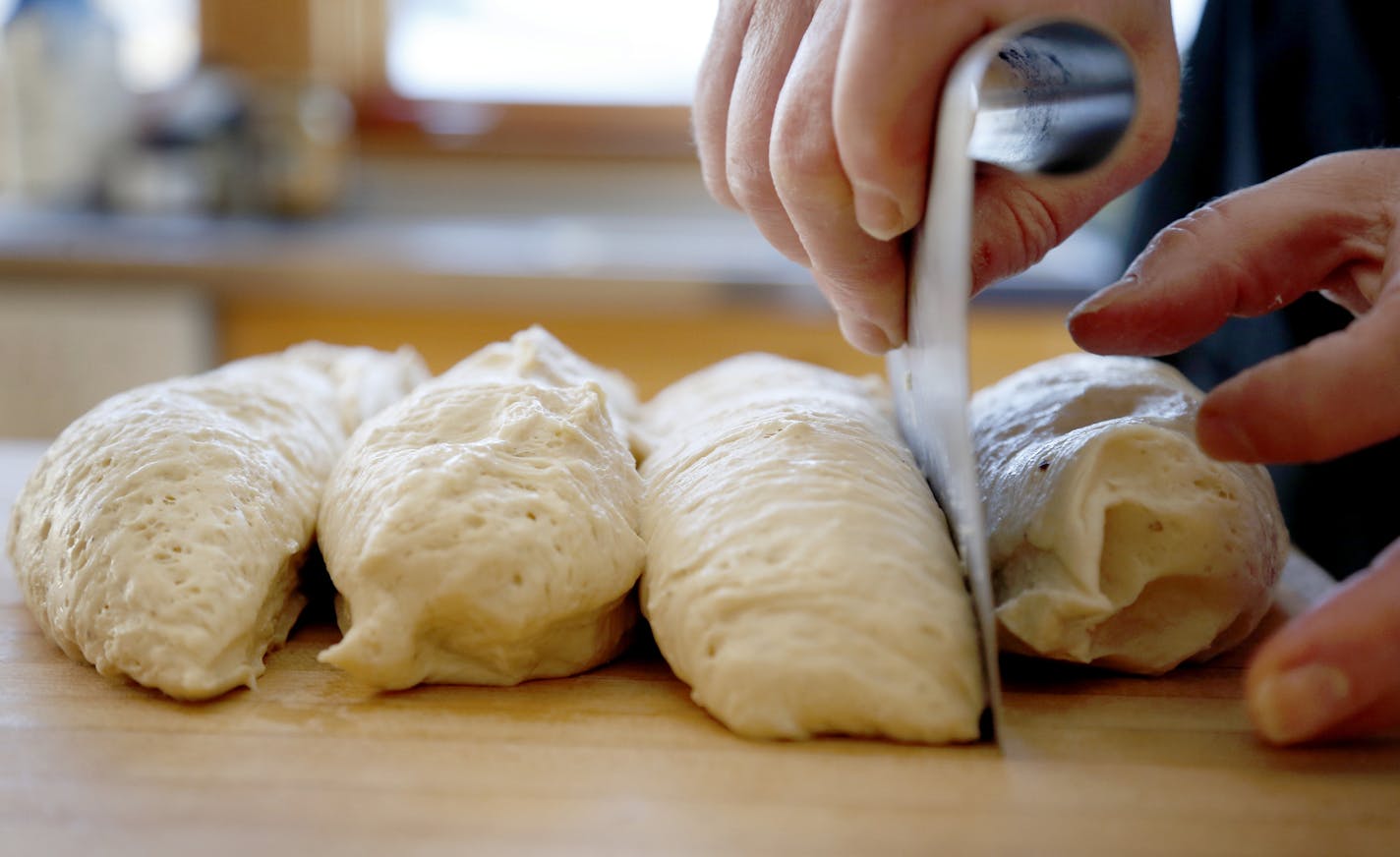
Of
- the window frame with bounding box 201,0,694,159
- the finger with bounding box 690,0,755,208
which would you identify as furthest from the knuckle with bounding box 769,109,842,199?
the window frame with bounding box 201,0,694,159

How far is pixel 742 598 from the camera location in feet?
2.32

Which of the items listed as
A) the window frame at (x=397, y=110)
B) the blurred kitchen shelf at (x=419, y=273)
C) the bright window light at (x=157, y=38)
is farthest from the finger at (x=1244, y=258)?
the bright window light at (x=157, y=38)

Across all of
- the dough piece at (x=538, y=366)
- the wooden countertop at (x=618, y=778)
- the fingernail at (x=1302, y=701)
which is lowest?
the wooden countertop at (x=618, y=778)

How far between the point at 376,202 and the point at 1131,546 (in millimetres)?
2517

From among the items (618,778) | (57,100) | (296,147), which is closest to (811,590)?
(618,778)

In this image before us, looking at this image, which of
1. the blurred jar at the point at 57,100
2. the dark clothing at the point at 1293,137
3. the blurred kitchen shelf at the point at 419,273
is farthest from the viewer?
the blurred jar at the point at 57,100

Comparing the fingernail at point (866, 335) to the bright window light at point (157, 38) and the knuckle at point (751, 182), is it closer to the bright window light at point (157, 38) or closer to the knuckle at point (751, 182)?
the knuckle at point (751, 182)

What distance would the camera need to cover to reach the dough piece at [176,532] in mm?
730

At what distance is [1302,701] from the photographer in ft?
2.18

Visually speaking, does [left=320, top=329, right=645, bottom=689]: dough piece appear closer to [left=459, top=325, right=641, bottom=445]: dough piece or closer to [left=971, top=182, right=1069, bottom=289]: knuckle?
[left=459, top=325, right=641, bottom=445]: dough piece

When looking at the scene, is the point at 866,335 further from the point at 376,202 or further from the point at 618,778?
the point at 376,202

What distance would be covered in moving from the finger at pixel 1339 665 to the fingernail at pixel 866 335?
36 cm

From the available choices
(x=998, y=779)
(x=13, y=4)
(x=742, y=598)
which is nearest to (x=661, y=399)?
(x=742, y=598)

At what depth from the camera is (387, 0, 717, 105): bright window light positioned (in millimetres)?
2951
